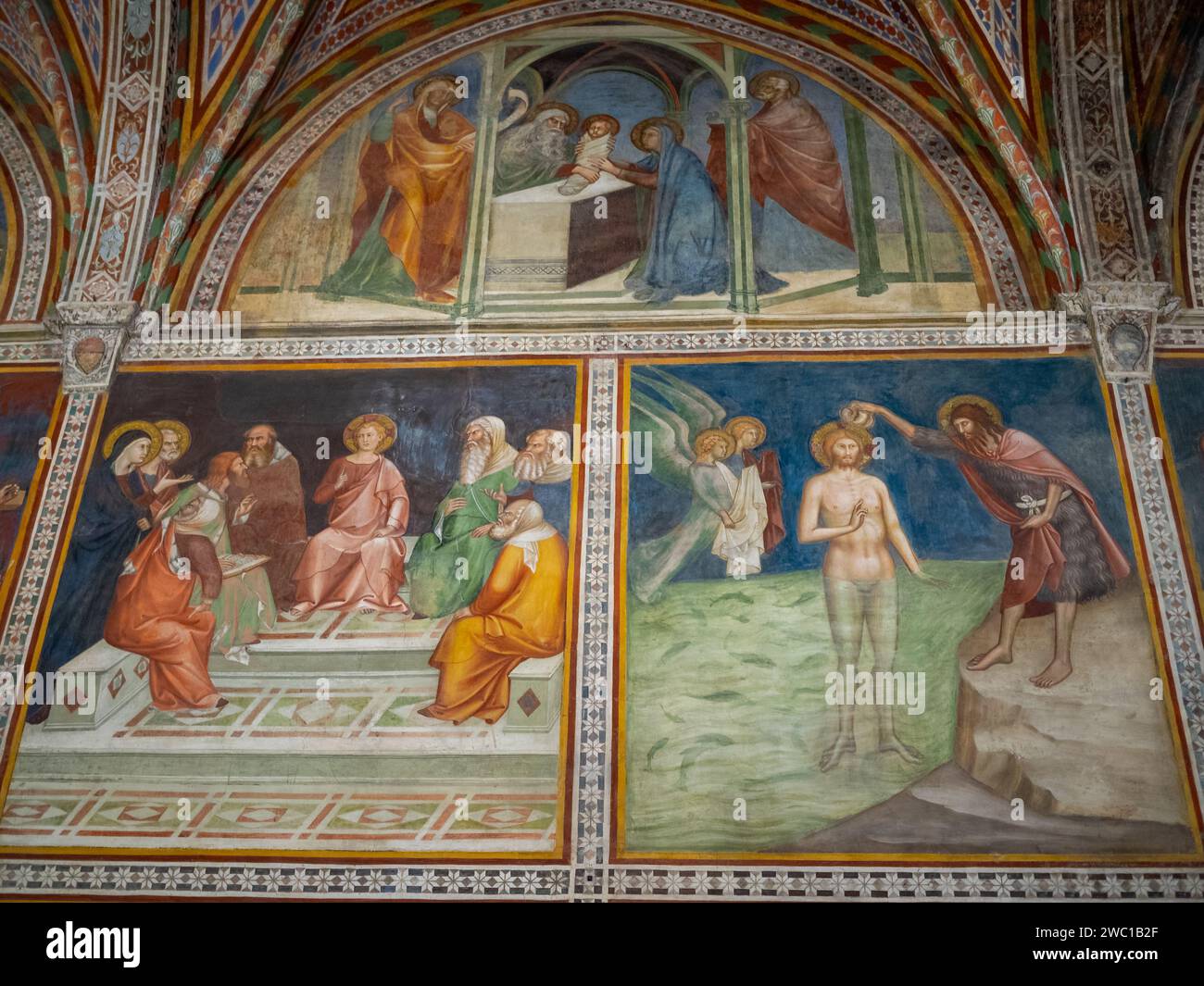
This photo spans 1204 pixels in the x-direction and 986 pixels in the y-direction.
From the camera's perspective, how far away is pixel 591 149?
10.5 metres

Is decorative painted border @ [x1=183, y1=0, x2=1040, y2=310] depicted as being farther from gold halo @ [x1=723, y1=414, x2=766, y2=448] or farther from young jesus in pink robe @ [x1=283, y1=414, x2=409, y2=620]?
gold halo @ [x1=723, y1=414, x2=766, y2=448]

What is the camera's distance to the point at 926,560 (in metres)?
8.45

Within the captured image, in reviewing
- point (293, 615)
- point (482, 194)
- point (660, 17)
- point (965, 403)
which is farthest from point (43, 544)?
point (660, 17)

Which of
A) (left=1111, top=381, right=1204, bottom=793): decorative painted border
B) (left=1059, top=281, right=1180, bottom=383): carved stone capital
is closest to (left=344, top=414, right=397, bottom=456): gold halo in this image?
(left=1059, top=281, right=1180, bottom=383): carved stone capital

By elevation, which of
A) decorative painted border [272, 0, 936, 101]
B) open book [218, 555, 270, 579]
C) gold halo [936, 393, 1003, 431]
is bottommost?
open book [218, 555, 270, 579]

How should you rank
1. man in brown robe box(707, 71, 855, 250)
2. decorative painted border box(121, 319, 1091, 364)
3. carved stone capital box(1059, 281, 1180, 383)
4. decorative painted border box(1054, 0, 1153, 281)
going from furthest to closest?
man in brown robe box(707, 71, 855, 250)
decorative painted border box(1054, 0, 1153, 281)
decorative painted border box(121, 319, 1091, 364)
carved stone capital box(1059, 281, 1180, 383)

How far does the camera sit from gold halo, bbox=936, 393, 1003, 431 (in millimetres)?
8984

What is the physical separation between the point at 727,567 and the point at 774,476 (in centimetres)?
72

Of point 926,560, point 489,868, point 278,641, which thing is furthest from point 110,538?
point 926,560

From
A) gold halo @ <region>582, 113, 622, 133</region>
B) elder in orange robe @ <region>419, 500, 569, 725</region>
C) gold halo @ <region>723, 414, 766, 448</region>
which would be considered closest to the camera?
elder in orange robe @ <region>419, 500, 569, 725</region>

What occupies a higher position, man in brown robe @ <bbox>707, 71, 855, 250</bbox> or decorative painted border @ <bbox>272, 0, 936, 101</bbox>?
decorative painted border @ <bbox>272, 0, 936, 101</bbox>

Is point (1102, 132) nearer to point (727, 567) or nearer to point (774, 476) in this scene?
point (774, 476)

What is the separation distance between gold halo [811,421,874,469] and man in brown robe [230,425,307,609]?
3267 millimetres

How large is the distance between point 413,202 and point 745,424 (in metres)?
3.12
